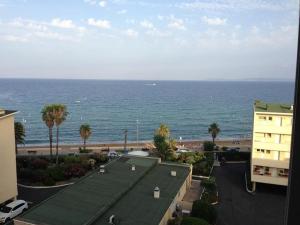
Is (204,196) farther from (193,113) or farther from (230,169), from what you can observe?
(193,113)

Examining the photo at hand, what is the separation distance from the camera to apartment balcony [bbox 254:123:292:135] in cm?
3850

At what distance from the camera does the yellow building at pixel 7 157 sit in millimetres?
30281

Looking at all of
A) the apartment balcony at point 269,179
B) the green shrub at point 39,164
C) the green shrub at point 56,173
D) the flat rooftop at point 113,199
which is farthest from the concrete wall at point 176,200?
the green shrub at point 39,164

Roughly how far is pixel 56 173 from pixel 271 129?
87.0ft

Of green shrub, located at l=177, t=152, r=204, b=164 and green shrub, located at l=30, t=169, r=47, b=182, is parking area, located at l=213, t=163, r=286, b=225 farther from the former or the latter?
green shrub, located at l=30, t=169, r=47, b=182

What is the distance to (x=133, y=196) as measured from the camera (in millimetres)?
28750

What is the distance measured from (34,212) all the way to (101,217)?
196 inches

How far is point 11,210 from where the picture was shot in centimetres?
2998

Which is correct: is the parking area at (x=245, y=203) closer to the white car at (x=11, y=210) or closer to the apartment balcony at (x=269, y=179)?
the apartment balcony at (x=269, y=179)

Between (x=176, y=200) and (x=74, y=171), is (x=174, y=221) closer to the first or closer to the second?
(x=176, y=200)

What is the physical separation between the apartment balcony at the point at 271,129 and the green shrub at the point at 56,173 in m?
24.4

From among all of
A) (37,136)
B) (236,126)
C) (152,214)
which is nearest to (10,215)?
(152,214)

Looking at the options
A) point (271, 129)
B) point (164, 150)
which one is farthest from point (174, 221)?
point (164, 150)

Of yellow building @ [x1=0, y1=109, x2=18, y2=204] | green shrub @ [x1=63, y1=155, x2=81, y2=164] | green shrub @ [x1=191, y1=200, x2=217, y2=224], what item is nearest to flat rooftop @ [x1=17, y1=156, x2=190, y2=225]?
green shrub @ [x1=191, y1=200, x2=217, y2=224]
